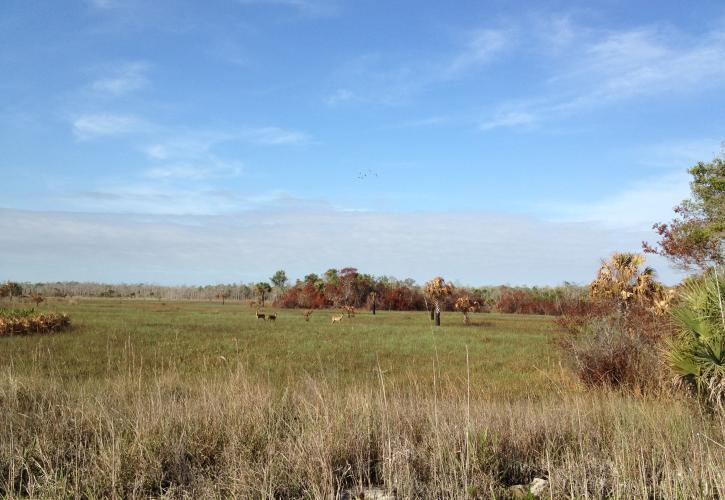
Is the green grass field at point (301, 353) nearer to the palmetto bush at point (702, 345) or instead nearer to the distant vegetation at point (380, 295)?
the palmetto bush at point (702, 345)

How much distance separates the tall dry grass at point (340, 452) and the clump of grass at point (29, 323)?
19.5m

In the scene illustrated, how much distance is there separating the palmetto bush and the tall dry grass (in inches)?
18.3

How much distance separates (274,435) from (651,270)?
60.8 ft

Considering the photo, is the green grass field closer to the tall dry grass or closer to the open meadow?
the open meadow

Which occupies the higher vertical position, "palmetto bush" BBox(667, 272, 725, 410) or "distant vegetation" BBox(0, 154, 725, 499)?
"palmetto bush" BBox(667, 272, 725, 410)

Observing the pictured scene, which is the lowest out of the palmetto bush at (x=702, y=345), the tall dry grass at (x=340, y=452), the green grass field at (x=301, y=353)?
the green grass field at (x=301, y=353)

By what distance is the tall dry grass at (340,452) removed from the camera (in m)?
5.77

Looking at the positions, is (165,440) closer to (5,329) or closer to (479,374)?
(479,374)

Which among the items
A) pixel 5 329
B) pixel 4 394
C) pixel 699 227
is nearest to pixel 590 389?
pixel 4 394


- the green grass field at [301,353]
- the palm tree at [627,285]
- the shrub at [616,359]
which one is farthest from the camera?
the palm tree at [627,285]

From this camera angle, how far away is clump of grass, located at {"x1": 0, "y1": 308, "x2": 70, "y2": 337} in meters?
25.5

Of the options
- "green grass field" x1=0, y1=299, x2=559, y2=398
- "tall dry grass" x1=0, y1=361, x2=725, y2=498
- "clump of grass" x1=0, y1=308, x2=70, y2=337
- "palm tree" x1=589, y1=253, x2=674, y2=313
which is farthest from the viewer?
"clump of grass" x1=0, y1=308, x2=70, y2=337

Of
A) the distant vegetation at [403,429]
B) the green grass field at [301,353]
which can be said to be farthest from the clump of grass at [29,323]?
the distant vegetation at [403,429]

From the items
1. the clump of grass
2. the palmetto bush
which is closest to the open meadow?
the palmetto bush
